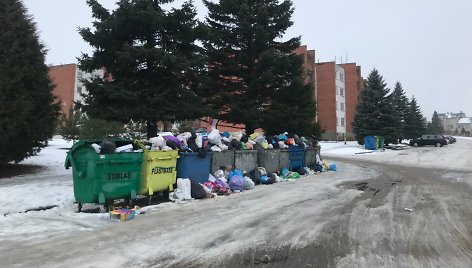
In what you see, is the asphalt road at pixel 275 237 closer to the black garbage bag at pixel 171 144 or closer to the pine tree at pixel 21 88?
the black garbage bag at pixel 171 144

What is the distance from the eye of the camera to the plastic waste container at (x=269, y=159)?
14484 mm

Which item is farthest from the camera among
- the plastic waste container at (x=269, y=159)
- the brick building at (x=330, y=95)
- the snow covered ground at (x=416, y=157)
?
the brick building at (x=330, y=95)

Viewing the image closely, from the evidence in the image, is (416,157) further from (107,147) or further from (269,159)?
(107,147)

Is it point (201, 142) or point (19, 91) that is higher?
point (19, 91)

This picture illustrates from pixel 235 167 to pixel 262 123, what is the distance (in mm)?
7730

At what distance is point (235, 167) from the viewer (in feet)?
42.5

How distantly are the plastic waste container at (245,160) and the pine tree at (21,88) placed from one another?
22.1ft

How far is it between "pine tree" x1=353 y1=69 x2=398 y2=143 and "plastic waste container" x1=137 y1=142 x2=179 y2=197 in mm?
35307

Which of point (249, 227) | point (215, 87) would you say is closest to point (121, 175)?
point (249, 227)

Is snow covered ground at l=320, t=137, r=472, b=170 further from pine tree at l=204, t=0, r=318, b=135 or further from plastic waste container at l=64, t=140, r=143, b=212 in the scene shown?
plastic waste container at l=64, t=140, r=143, b=212

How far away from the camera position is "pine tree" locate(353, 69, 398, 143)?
136ft

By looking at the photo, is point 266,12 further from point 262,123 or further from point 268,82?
point 262,123

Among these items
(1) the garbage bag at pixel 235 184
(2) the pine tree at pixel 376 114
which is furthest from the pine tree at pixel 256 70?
(2) the pine tree at pixel 376 114

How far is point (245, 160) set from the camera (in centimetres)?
1353
